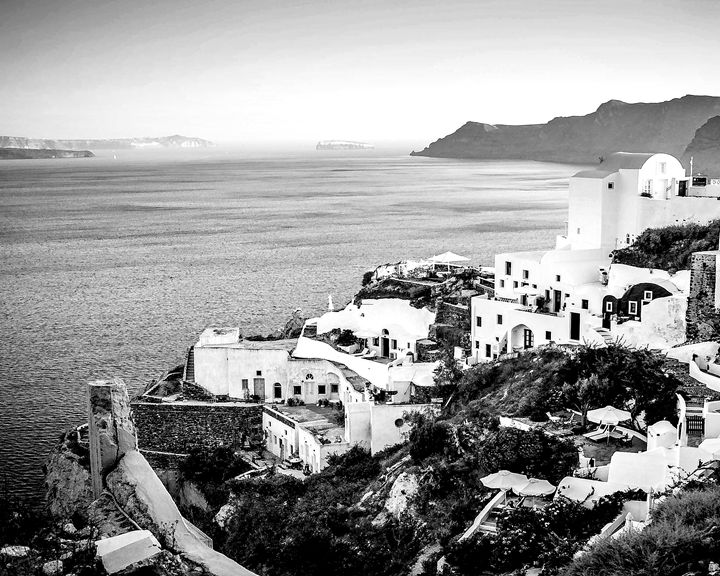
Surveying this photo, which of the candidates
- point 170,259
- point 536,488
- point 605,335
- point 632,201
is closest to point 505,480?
point 536,488

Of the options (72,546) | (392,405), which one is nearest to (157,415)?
(392,405)

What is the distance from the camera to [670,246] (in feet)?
88.8

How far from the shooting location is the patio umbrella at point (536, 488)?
1452 centimetres

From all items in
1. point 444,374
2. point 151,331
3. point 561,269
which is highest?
point 561,269

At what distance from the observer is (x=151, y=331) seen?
42.9 metres

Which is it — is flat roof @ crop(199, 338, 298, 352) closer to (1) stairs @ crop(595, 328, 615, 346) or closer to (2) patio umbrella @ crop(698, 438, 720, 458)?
(1) stairs @ crop(595, 328, 615, 346)

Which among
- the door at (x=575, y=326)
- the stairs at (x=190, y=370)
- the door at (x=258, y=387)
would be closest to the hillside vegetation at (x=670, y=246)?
the door at (x=575, y=326)

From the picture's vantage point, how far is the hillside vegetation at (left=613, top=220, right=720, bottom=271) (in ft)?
85.3

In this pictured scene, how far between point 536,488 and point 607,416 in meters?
2.66

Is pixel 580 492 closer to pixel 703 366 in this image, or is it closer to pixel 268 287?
pixel 703 366

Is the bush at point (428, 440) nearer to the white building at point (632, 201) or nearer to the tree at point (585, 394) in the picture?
the tree at point (585, 394)

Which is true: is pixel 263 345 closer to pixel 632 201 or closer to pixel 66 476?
pixel 66 476

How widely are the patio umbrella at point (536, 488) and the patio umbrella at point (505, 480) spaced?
120 millimetres

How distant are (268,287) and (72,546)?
147 feet
